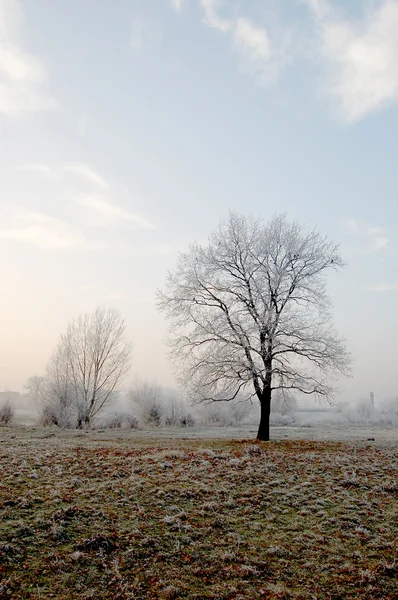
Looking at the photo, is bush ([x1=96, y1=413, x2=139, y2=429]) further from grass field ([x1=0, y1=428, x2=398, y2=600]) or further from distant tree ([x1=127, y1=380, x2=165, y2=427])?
grass field ([x1=0, y1=428, x2=398, y2=600])

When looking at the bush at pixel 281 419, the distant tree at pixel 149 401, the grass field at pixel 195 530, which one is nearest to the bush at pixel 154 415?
the distant tree at pixel 149 401

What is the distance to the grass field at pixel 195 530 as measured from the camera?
215 inches

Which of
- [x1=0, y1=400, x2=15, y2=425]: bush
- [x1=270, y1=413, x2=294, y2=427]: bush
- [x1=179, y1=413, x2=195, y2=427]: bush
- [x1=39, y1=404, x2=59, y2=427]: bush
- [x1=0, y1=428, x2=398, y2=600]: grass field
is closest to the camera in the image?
[x1=0, y1=428, x2=398, y2=600]: grass field

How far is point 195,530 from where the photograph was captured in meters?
7.12

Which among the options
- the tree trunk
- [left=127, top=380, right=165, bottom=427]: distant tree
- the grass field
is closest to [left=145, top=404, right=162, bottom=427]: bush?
[left=127, top=380, right=165, bottom=427]: distant tree

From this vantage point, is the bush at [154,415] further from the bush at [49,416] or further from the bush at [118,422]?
the bush at [49,416]

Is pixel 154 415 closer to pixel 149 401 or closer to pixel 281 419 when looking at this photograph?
pixel 149 401

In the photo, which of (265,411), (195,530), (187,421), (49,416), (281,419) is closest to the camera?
(195,530)

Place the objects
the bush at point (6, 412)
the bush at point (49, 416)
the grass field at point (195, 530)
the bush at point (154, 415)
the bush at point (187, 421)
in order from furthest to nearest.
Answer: the bush at point (187, 421), the bush at point (154, 415), the bush at point (49, 416), the bush at point (6, 412), the grass field at point (195, 530)

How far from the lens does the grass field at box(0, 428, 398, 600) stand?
546 centimetres

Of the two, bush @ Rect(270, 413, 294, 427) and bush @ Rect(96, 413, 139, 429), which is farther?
bush @ Rect(270, 413, 294, 427)

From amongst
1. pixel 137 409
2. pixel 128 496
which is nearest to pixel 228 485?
pixel 128 496

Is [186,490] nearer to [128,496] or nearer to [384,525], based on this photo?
[128,496]

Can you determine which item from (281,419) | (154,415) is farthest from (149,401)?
(281,419)
